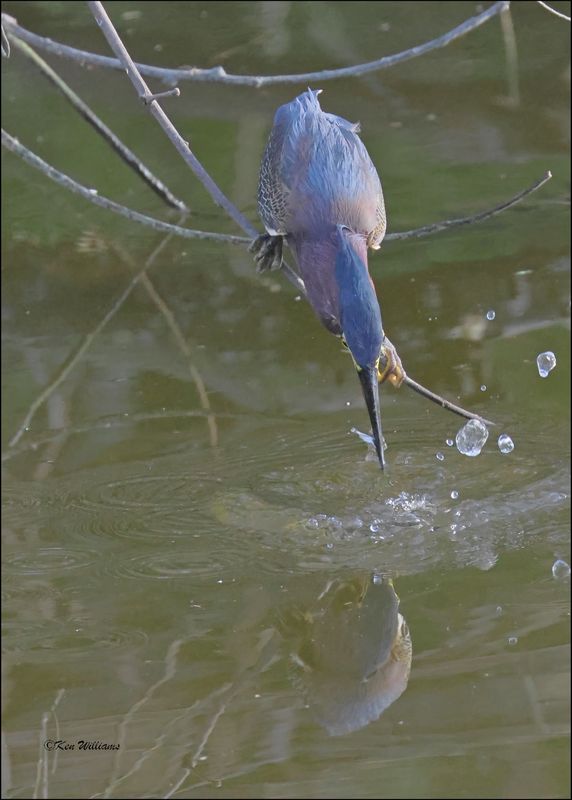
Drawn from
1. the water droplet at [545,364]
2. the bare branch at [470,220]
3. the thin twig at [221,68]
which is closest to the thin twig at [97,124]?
the thin twig at [221,68]

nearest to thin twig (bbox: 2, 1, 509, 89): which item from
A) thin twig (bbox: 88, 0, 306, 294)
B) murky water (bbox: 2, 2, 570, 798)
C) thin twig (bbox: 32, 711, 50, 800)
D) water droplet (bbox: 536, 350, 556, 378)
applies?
thin twig (bbox: 88, 0, 306, 294)

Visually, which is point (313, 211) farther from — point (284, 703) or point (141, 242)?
point (141, 242)

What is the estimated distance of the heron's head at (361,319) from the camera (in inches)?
111

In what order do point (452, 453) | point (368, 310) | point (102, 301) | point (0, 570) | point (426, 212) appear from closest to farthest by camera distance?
point (368, 310) → point (0, 570) → point (452, 453) → point (102, 301) → point (426, 212)

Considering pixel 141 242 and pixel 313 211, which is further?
pixel 141 242

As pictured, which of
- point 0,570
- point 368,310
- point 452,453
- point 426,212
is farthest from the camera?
point 426,212

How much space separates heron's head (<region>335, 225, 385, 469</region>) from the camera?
2.81m

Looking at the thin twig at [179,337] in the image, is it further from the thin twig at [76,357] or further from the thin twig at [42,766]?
the thin twig at [42,766]

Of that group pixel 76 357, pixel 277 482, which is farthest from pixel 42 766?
pixel 76 357

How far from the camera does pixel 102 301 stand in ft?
16.8

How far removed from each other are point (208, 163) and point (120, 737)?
12.1 ft

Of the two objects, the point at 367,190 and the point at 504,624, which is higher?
the point at 367,190

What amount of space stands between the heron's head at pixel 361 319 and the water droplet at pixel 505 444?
42.4 inches

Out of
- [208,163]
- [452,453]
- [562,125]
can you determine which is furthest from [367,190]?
[562,125]
